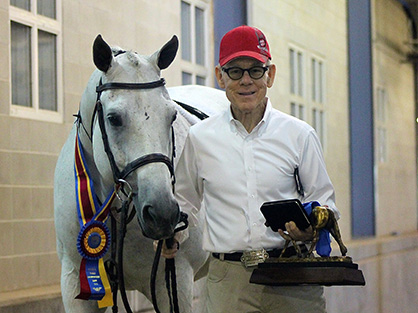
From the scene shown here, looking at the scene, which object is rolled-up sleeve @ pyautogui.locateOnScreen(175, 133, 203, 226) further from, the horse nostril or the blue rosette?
the blue rosette

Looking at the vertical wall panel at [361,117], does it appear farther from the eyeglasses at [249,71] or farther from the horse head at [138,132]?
the eyeglasses at [249,71]

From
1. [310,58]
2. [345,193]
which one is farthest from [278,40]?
[345,193]

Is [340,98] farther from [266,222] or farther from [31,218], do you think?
[266,222]

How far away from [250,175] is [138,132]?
0.43m

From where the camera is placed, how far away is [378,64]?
10766mm

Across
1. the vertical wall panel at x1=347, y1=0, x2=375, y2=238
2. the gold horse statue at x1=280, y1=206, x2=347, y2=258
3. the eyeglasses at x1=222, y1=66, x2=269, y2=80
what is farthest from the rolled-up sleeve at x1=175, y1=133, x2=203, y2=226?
the vertical wall panel at x1=347, y1=0, x2=375, y2=238

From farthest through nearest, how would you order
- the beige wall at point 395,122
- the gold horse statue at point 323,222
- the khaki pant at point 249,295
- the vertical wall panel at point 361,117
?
the beige wall at point 395,122 < the vertical wall panel at point 361,117 < the khaki pant at point 249,295 < the gold horse statue at point 323,222

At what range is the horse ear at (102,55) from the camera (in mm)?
2744

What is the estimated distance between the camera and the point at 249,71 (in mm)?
2547

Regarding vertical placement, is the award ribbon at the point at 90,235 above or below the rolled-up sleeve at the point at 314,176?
below

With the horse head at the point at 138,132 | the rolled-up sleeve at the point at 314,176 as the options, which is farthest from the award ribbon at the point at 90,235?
the rolled-up sleeve at the point at 314,176

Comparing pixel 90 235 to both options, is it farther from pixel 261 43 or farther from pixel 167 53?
pixel 261 43

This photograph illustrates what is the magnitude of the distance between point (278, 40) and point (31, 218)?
4.03 m

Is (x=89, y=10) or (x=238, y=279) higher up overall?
(x=89, y=10)
